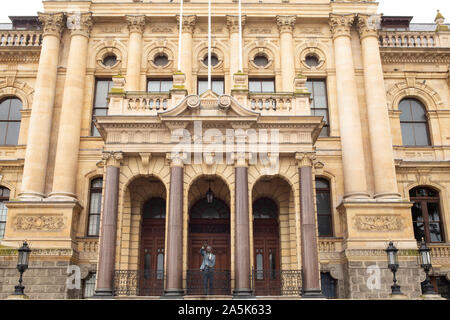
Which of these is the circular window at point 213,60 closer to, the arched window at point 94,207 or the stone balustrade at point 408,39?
the arched window at point 94,207

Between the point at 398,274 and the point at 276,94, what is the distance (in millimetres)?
9566

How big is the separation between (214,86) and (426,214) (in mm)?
13202

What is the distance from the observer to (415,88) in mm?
27016

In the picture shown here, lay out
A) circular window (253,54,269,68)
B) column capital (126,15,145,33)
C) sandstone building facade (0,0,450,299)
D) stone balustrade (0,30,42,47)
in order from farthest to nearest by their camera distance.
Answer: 1. stone balustrade (0,30,42,47)
2. circular window (253,54,269,68)
3. column capital (126,15,145,33)
4. sandstone building facade (0,0,450,299)

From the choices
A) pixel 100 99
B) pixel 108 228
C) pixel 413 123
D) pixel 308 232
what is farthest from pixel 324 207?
pixel 100 99

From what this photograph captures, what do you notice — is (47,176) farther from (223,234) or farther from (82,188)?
(223,234)

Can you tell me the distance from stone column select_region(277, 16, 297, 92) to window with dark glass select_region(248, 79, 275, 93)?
97 centimetres

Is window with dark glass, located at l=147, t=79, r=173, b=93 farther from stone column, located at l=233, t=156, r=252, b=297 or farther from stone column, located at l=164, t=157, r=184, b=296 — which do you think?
stone column, located at l=233, t=156, r=252, b=297

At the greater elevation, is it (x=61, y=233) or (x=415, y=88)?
(x=415, y=88)

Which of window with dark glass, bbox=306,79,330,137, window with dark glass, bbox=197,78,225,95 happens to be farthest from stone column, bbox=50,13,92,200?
window with dark glass, bbox=306,79,330,137

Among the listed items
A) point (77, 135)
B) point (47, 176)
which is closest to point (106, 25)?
point (77, 135)

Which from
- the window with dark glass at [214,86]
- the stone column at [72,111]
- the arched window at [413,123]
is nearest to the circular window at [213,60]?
the window with dark glass at [214,86]

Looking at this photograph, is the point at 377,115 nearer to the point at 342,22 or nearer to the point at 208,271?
the point at 342,22

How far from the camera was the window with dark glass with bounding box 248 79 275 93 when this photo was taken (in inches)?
1014
